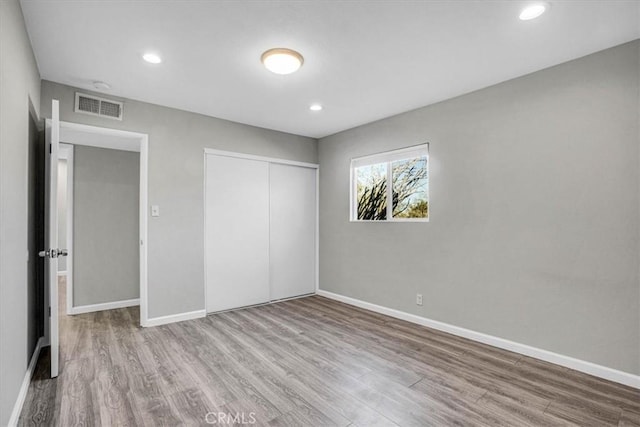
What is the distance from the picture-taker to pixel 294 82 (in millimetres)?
3057

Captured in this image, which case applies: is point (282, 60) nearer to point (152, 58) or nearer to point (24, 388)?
point (152, 58)

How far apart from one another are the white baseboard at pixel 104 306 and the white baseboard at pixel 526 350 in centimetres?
350

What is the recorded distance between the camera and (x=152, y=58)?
259 cm

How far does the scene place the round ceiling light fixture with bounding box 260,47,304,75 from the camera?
2.47 metres

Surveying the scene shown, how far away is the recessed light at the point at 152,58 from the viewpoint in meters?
2.54

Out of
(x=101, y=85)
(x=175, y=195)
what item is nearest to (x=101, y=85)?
(x=101, y=85)

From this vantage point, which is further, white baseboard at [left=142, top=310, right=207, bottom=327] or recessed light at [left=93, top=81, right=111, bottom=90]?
white baseboard at [left=142, top=310, right=207, bottom=327]

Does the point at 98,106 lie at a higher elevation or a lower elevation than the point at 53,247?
higher

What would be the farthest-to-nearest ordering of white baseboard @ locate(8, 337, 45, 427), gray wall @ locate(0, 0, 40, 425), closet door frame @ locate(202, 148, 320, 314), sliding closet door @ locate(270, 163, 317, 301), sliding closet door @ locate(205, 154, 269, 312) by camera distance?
sliding closet door @ locate(270, 163, 317, 301), sliding closet door @ locate(205, 154, 269, 312), closet door frame @ locate(202, 148, 320, 314), white baseboard @ locate(8, 337, 45, 427), gray wall @ locate(0, 0, 40, 425)

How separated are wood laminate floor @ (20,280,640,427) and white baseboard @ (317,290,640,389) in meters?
0.07

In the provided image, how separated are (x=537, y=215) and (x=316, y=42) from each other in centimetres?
241

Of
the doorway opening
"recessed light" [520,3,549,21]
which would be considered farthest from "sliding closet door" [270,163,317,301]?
"recessed light" [520,3,549,21]

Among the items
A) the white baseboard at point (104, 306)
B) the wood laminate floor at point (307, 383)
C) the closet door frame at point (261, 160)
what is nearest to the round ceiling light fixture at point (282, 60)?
the closet door frame at point (261, 160)

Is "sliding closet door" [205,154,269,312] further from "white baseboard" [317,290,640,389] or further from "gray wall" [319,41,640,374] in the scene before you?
"gray wall" [319,41,640,374]
